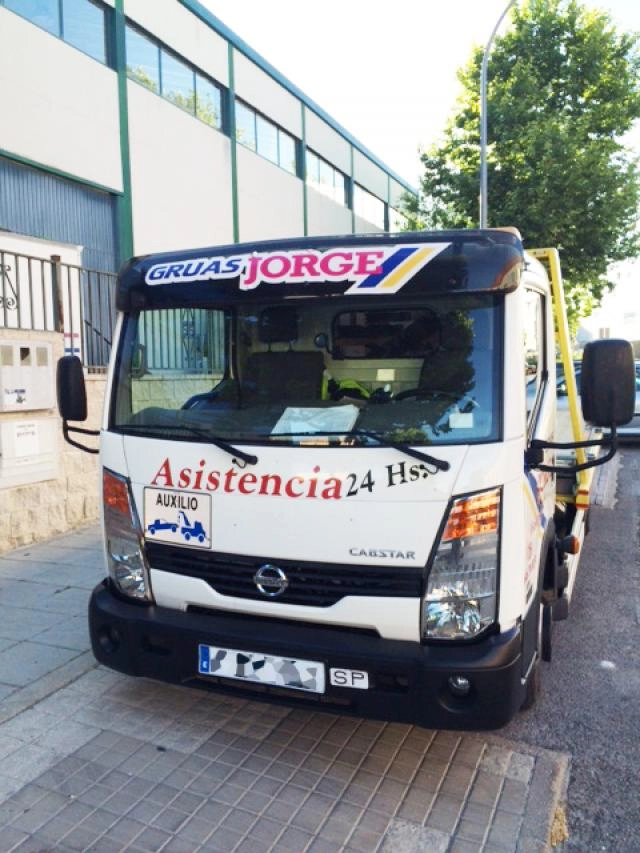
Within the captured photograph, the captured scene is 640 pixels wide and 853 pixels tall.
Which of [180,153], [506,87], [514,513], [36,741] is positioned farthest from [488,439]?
[506,87]

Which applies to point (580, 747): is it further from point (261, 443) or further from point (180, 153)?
point (180, 153)

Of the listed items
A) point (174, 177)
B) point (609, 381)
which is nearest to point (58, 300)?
point (609, 381)

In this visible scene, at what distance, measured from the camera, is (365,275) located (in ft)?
9.27

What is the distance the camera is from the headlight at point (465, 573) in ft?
8.55

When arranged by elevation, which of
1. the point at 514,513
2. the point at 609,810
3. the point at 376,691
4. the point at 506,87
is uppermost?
the point at 506,87

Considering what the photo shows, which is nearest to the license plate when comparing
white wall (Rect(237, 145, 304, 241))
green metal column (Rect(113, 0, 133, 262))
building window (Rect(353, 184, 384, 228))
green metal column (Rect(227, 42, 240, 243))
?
green metal column (Rect(113, 0, 133, 262))

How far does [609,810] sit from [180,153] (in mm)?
14850

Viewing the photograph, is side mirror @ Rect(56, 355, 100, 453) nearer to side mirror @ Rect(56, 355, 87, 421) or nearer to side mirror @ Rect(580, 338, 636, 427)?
side mirror @ Rect(56, 355, 87, 421)

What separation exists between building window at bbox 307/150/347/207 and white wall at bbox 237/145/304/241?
1331 mm

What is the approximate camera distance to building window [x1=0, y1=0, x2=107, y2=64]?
36.5 feet

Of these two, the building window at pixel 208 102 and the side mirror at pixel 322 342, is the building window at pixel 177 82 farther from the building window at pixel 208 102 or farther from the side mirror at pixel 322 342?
the side mirror at pixel 322 342

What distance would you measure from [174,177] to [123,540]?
Answer: 518 inches

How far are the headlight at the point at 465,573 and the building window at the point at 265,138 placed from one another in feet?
54.9

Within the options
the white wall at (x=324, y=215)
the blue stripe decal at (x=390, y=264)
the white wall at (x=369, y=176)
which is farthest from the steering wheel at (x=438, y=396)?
the white wall at (x=369, y=176)
